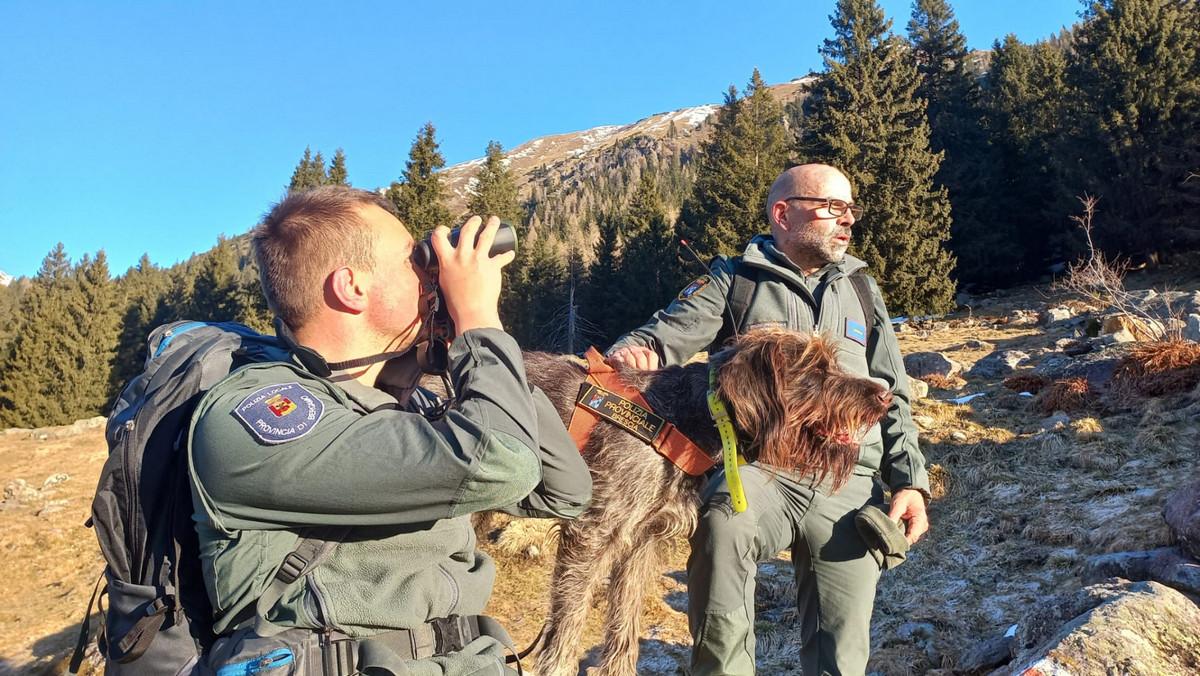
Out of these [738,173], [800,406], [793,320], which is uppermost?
[738,173]

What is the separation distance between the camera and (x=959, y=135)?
3322cm

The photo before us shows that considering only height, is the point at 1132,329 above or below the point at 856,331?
below

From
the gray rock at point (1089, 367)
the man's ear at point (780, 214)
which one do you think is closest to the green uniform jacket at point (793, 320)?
the man's ear at point (780, 214)

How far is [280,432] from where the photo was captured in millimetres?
1389

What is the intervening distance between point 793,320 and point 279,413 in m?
2.68

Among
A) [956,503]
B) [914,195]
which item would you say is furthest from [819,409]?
[914,195]

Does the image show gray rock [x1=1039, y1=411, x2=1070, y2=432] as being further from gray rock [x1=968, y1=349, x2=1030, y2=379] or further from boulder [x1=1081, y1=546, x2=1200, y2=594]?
boulder [x1=1081, y1=546, x2=1200, y2=594]

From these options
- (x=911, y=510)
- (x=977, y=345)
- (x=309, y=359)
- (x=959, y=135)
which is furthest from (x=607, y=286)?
(x=309, y=359)

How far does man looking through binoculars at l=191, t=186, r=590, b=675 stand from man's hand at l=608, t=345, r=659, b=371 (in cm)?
161

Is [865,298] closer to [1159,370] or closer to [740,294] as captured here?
[740,294]

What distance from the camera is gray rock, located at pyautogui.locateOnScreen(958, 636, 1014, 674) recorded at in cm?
376

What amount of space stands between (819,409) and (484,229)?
78.5 inches

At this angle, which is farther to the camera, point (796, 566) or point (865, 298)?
point (865, 298)

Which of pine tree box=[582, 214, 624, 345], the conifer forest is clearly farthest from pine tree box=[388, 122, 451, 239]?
pine tree box=[582, 214, 624, 345]
